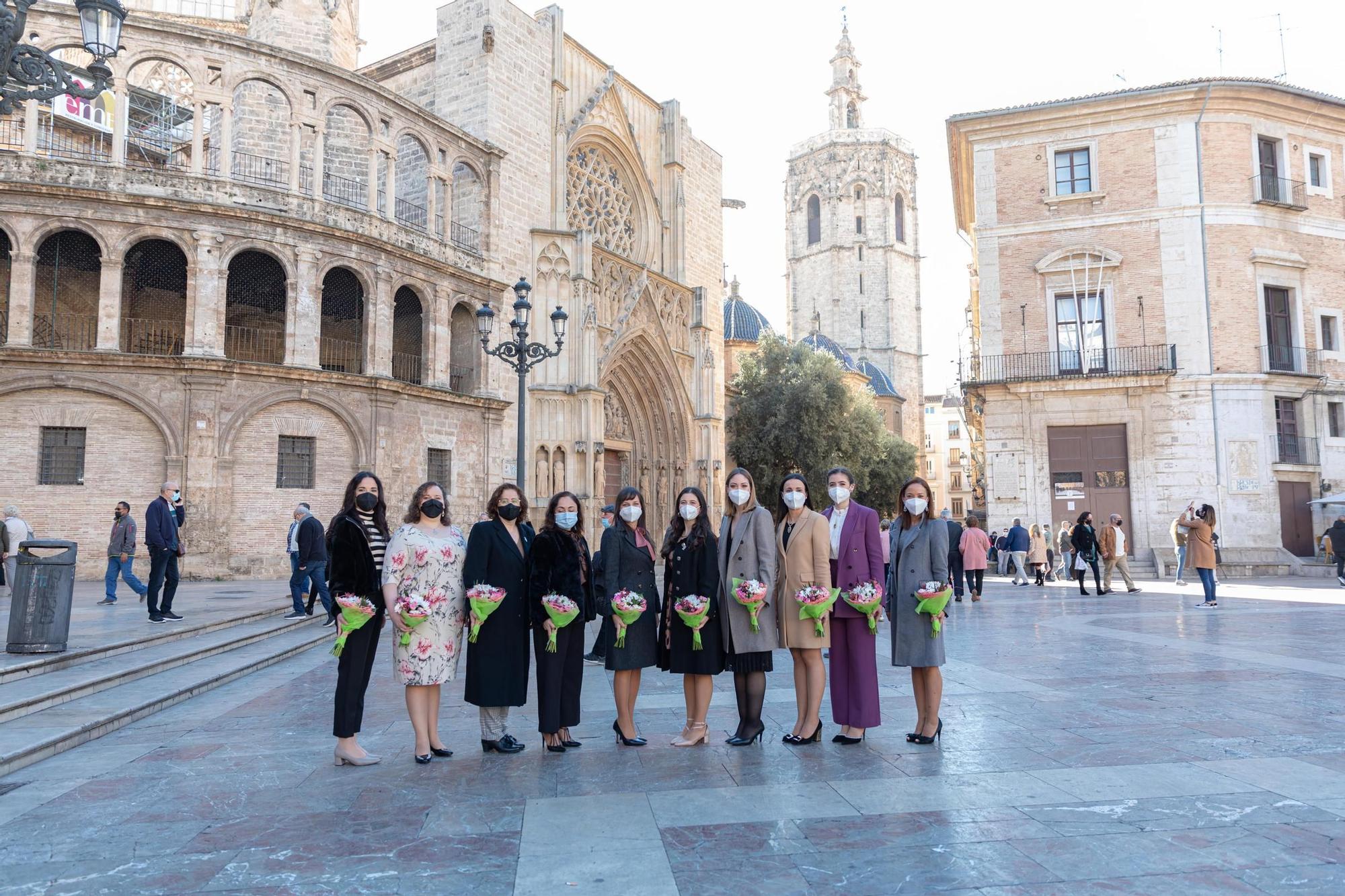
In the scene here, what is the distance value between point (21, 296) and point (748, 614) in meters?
18.2

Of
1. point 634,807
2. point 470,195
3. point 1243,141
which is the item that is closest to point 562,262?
point 470,195

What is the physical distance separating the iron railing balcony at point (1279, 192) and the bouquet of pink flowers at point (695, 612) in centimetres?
2511

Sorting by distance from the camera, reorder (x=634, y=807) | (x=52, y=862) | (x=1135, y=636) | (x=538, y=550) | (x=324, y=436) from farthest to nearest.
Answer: (x=324, y=436) < (x=1135, y=636) < (x=538, y=550) < (x=634, y=807) < (x=52, y=862)

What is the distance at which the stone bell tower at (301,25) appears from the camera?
80.7 ft

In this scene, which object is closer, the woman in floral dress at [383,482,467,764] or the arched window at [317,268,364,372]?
the woman in floral dress at [383,482,467,764]

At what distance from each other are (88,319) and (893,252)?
185 ft

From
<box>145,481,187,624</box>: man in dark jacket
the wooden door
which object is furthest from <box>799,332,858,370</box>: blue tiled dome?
<box>145,481,187,624</box>: man in dark jacket

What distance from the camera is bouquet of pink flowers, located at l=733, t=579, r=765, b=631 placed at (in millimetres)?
5570

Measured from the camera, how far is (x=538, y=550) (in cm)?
570

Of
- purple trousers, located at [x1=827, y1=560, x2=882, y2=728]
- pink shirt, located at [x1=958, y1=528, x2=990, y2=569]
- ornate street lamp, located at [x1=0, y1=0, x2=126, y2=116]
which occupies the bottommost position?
purple trousers, located at [x1=827, y1=560, x2=882, y2=728]

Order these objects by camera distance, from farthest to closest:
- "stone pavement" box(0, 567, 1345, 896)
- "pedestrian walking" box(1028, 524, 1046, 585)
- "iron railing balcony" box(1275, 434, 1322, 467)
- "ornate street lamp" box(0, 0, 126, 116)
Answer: "iron railing balcony" box(1275, 434, 1322, 467)
"pedestrian walking" box(1028, 524, 1046, 585)
"ornate street lamp" box(0, 0, 126, 116)
"stone pavement" box(0, 567, 1345, 896)

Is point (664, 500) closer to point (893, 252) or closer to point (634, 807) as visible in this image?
point (634, 807)

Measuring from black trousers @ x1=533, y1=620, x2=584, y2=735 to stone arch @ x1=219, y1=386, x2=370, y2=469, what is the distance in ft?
50.2

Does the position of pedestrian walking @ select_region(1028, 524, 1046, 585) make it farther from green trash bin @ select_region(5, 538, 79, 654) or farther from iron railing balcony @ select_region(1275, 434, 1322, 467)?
green trash bin @ select_region(5, 538, 79, 654)
